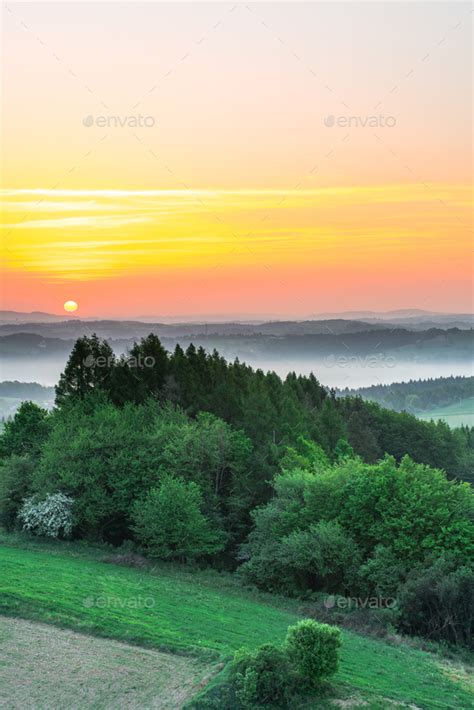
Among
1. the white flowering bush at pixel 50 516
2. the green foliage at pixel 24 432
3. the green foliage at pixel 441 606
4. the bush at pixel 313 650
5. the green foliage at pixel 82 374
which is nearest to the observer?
the bush at pixel 313 650

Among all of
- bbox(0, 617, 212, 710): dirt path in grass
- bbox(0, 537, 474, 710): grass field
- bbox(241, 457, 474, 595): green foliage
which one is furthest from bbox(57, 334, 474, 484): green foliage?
bbox(0, 617, 212, 710): dirt path in grass

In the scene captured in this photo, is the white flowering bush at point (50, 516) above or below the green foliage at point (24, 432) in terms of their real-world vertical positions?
below

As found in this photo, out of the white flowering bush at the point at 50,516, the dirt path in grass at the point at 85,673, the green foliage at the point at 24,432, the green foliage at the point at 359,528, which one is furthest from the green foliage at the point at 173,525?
the dirt path in grass at the point at 85,673

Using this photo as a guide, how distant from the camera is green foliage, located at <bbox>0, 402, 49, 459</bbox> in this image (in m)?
74.7

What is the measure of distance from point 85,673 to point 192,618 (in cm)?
923

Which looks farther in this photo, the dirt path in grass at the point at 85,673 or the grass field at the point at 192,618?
the grass field at the point at 192,618

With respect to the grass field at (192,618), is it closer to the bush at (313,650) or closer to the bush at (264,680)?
the bush at (313,650)

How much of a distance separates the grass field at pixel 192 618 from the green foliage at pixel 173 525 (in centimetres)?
449

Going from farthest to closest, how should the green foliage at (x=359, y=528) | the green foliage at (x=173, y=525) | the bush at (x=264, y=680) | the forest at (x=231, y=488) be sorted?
1. the green foliage at (x=173, y=525)
2. the green foliage at (x=359, y=528)
3. the forest at (x=231, y=488)
4. the bush at (x=264, y=680)

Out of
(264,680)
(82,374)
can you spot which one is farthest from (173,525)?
(264,680)

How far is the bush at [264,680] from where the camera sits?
23.7 meters

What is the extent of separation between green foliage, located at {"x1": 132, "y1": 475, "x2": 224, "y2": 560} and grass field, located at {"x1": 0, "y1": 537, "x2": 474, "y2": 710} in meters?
4.49

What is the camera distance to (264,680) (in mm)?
23859

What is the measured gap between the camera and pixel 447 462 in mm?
120688
